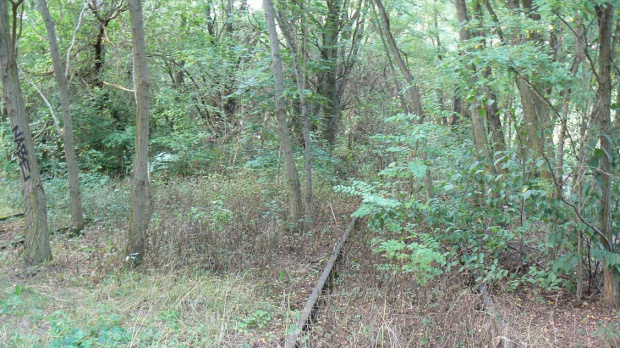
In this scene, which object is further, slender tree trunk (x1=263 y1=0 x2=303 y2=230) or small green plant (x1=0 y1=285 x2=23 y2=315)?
slender tree trunk (x1=263 y1=0 x2=303 y2=230)

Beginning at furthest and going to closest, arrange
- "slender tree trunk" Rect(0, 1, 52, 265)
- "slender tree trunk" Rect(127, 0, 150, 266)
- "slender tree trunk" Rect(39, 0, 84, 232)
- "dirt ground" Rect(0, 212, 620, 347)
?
"slender tree trunk" Rect(39, 0, 84, 232), "slender tree trunk" Rect(0, 1, 52, 265), "slender tree trunk" Rect(127, 0, 150, 266), "dirt ground" Rect(0, 212, 620, 347)

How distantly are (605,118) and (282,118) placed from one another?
596cm

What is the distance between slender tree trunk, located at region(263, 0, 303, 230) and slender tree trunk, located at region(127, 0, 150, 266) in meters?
2.98

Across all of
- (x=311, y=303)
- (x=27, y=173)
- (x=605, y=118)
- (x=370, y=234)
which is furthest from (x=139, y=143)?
(x=605, y=118)

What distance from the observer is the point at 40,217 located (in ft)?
23.8

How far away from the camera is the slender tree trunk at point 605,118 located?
201 inches

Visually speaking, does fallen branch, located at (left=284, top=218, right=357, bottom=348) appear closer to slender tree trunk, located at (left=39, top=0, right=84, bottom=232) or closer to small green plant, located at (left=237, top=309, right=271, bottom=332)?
small green plant, located at (left=237, top=309, right=271, bottom=332)

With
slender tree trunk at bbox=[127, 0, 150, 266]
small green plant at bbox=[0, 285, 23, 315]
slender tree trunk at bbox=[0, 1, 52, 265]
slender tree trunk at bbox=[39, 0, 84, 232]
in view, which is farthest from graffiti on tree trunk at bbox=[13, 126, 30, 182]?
slender tree trunk at bbox=[39, 0, 84, 232]

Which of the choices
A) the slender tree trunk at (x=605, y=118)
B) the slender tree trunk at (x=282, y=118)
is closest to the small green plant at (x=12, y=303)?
the slender tree trunk at (x=282, y=118)

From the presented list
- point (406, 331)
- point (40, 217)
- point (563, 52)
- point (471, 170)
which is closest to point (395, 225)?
point (471, 170)

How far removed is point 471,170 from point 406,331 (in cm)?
256

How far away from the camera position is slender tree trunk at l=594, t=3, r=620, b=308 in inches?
201

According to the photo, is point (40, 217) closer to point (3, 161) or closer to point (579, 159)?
point (579, 159)

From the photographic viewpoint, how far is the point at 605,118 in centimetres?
517
